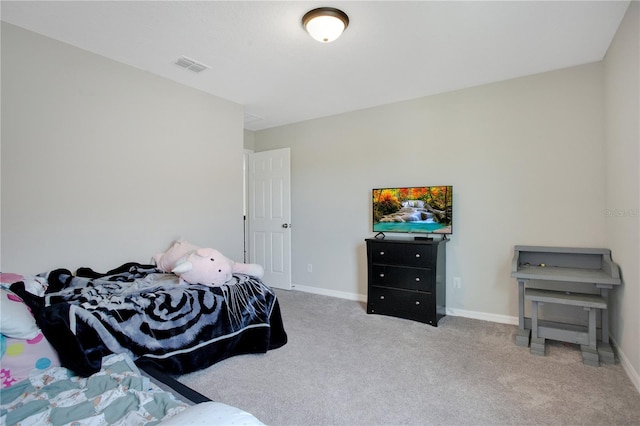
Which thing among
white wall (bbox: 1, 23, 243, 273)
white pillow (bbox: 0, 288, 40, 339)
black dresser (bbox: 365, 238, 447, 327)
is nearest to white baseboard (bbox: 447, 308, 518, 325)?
black dresser (bbox: 365, 238, 447, 327)

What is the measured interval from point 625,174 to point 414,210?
69.9 inches

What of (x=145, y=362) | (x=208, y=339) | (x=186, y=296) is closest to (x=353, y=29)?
(x=186, y=296)

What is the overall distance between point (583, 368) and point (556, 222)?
1.28 meters

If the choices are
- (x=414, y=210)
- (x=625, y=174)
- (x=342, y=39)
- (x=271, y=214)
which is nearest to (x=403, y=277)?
(x=414, y=210)

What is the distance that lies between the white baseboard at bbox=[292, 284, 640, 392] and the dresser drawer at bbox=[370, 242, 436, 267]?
747 millimetres

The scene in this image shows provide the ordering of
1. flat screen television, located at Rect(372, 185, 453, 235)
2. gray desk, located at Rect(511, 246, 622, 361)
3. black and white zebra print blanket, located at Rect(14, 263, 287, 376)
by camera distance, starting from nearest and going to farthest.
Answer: black and white zebra print blanket, located at Rect(14, 263, 287, 376), gray desk, located at Rect(511, 246, 622, 361), flat screen television, located at Rect(372, 185, 453, 235)

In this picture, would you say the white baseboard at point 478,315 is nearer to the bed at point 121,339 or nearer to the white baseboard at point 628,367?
the white baseboard at point 628,367

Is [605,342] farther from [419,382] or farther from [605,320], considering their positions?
[419,382]

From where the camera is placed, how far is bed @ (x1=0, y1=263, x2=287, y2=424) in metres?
1.27

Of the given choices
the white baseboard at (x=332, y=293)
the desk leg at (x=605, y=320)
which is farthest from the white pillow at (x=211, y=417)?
the white baseboard at (x=332, y=293)

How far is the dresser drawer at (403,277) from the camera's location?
3270mm

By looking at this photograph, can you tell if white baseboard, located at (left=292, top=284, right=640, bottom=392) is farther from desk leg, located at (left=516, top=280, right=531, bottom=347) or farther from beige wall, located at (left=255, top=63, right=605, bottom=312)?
desk leg, located at (left=516, top=280, right=531, bottom=347)

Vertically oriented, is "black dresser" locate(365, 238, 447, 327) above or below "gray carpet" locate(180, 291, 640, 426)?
above

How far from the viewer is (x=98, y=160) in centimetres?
272
